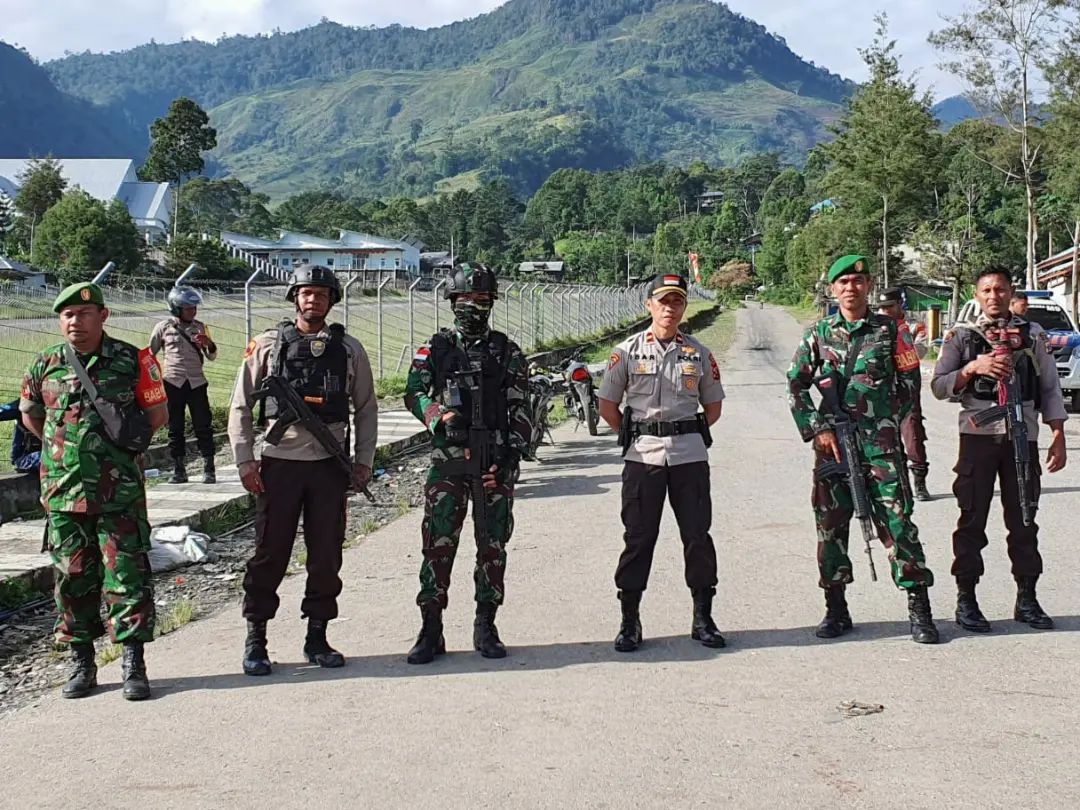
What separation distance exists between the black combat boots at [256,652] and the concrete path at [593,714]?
0.23 feet

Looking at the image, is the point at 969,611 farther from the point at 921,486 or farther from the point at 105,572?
the point at 105,572

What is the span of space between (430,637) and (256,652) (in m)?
0.81

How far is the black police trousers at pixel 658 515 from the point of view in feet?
18.1


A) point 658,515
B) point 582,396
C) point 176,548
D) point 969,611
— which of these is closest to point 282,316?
point 582,396

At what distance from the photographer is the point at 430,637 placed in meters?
5.39

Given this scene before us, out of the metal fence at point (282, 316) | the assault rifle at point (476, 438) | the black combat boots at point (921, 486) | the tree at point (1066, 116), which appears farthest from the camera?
the tree at point (1066, 116)

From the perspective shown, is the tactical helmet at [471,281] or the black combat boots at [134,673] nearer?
the black combat boots at [134,673]

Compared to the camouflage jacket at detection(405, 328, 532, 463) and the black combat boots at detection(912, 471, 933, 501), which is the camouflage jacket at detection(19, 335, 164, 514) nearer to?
the camouflage jacket at detection(405, 328, 532, 463)

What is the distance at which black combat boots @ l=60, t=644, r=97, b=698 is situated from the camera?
499cm

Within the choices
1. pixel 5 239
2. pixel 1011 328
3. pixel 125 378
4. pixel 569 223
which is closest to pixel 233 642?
pixel 125 378

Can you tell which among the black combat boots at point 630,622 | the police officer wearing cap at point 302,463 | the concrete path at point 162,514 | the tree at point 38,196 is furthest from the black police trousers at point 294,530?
the tree at point 38,196

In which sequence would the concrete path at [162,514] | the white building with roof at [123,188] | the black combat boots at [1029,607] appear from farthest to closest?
the white building with roof at [123,188] → the concrete path at [162,514] → the black combat boots at [1029,607]

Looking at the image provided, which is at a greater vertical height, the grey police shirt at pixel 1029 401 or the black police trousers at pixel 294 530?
the grey police shirt at pixel 1029 401

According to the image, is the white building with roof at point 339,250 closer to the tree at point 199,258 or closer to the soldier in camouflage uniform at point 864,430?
the tree at point 199,258
